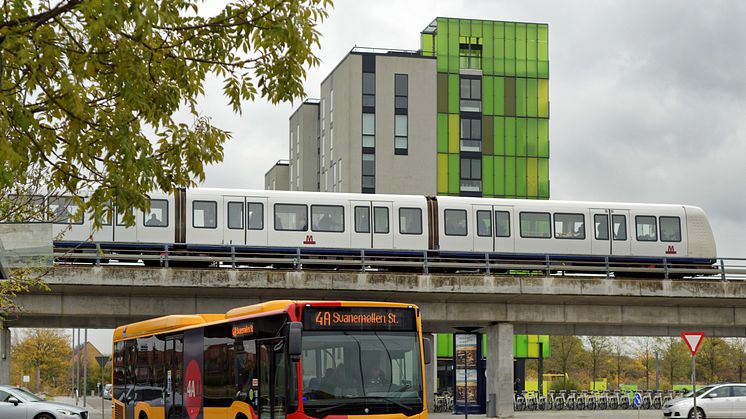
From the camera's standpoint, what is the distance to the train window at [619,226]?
4081 cm

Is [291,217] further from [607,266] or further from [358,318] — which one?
[358,318]

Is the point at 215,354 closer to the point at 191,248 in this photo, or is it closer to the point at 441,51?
the point at 191,248

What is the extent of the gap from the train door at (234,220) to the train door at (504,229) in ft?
30.3

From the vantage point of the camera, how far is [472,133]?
80.8 meters

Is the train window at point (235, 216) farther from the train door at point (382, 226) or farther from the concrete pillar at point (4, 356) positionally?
the concrete pillar at point (4, 356)

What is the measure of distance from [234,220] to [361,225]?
454 centimetres

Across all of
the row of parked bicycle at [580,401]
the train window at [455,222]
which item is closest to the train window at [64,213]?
the train window at [455,222]

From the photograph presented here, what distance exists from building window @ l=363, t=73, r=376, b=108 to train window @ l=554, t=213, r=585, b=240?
126 ft

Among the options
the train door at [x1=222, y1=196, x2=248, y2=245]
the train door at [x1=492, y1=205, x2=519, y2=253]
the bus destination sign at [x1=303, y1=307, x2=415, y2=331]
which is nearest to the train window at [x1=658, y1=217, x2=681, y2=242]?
the train door at [x1=492, y1=205, x2=519, y2=253]

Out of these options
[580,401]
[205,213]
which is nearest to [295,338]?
[205,213]

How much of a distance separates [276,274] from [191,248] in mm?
4217

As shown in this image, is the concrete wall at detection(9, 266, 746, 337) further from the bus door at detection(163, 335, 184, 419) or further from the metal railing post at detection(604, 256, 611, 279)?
the bus door at detection(163, 335, 184, 419)

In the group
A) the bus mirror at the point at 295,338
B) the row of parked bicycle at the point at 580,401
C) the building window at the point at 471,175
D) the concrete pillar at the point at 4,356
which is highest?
the building window at the point at 471,175

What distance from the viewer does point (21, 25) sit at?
935cm
